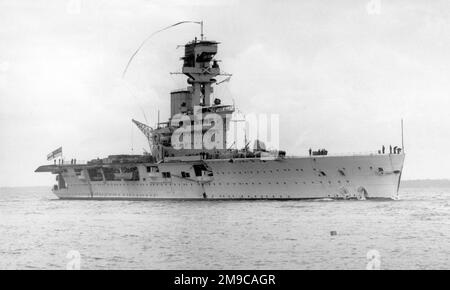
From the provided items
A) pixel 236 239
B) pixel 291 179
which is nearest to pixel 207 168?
pixel 291 179

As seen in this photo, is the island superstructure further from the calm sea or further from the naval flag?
the calm sea

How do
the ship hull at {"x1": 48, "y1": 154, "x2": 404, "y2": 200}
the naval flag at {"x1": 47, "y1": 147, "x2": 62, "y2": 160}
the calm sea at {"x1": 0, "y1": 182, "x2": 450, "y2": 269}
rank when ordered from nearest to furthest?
the calm sea at {"x1": 0, "y1": 182, "x2": 450, "y2": 269} < the ship hull at {"x1": 48, "y1": 154, "x2": 404, "y2": 200} < the naval flag at {"x1": 47, "y1": 147, "x2": 62, "y2": 160}

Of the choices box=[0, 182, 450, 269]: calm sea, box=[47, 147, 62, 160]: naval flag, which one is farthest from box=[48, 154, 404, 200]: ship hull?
box=[47, 147, 62, 160]: naval flag

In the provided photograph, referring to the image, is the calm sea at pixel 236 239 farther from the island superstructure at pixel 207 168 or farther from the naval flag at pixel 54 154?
the naval flag at pixel 54 154

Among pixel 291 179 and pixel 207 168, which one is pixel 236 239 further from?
pixel 207 168
